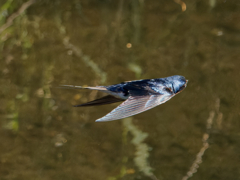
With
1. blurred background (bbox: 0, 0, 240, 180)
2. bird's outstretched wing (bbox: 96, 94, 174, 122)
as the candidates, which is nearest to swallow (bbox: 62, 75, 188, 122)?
bird's outstretched wing (bbox: 96, 94, 174, 122)

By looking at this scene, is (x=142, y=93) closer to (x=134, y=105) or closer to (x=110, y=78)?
(x=134, y=105)

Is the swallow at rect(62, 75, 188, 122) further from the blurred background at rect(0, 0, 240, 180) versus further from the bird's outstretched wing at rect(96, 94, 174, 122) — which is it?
the blurred background at rect(0, 0, 240, 180)

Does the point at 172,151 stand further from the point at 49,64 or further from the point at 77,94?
the point at 49,64

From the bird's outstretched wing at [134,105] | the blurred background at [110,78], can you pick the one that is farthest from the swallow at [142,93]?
the blurred background at [110,78]

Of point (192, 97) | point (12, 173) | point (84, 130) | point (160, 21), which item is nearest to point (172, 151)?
point (192, 97)

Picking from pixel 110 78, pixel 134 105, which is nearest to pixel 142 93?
pixel 134 105
